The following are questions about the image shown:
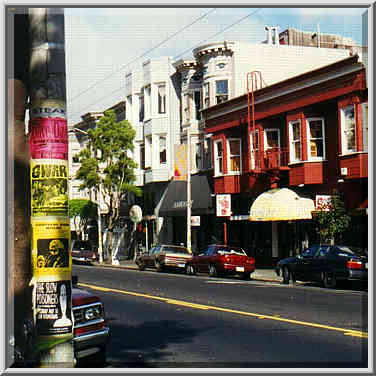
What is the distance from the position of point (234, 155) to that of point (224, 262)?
29.7 ft

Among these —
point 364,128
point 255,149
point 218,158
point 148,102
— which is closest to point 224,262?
point 255,149

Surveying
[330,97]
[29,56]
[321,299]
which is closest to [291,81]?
[330,97]

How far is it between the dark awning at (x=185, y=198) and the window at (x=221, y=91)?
463 cm

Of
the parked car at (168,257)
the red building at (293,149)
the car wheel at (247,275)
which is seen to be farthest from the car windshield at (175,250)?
the car wheel at (247,275)

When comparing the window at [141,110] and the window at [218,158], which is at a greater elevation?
the window at [141,110]

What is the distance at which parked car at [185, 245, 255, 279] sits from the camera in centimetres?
2795

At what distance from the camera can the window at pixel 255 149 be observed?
32625 millimetres

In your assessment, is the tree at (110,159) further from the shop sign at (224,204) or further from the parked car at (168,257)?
the shop sign at (224,204)

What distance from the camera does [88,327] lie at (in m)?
8.73

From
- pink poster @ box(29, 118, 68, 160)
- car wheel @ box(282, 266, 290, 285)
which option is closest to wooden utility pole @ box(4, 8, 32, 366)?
pink poster @ box(29, 118, 68, 160)

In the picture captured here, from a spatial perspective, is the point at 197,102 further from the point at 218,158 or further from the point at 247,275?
the point at 247,275

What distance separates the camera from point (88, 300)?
8.84 meters

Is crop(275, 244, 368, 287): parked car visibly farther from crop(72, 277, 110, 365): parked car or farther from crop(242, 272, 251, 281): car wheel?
crop(72, 277, 110, 365): parked car

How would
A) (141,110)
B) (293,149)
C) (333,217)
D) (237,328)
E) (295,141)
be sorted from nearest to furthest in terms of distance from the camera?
(237,328)
(333,217)
(295,141)
(293,149)
(141,110)
